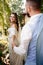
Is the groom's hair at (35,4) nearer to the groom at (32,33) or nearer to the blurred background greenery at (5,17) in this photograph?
the groom at (32,33)

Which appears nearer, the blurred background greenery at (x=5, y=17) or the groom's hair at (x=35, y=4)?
the groom's hair at (x=35, y=4)

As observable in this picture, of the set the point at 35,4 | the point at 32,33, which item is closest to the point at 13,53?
the point at 32,33

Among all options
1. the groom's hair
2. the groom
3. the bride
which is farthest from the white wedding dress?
the groom's hair

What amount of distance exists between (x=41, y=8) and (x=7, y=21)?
32 centimetres

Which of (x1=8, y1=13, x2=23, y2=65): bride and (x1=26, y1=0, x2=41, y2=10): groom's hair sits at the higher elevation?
(x1=26, y1=0, x2=41, y2=10): groom's hair

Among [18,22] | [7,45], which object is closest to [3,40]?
[7,45]

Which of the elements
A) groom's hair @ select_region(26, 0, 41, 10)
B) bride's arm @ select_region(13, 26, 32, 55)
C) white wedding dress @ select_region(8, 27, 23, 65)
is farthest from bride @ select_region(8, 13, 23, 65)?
groom's hair @ select_region(26, 0, 41, 10)

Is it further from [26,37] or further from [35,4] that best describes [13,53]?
[35,4]

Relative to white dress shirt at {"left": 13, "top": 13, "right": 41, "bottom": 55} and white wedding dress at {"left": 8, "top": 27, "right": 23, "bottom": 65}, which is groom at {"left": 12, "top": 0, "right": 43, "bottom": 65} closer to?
white dress shirt at {"left": 13, "top": 13, "right": 41, "bottom": 55}

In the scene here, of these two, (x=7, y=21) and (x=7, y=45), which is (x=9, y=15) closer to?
(x=7, y=21)

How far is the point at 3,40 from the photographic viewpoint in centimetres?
208

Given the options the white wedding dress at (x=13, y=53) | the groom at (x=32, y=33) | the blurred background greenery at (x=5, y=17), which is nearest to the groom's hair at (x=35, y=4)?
the groom at (x=32, y=33)

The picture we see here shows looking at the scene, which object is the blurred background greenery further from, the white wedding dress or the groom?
the groom

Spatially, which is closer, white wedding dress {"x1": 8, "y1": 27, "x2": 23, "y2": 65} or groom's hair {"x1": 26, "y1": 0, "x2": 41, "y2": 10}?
groom's hair {"x1": 26, "y1": 0, "x2": 41, "y2": 10}
